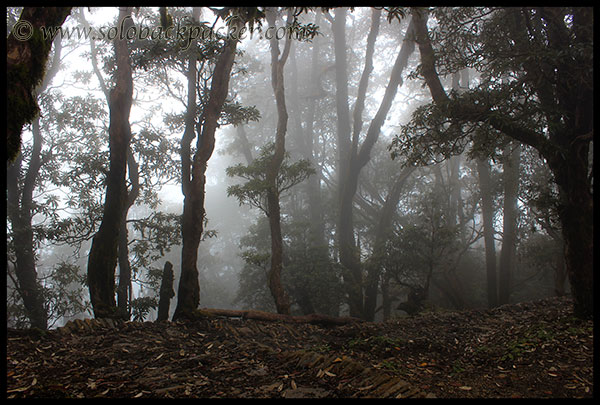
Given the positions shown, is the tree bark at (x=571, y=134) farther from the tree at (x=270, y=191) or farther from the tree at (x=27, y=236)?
the tree at (x=27, y=236)

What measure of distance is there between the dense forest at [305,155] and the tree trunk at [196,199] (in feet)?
0.12

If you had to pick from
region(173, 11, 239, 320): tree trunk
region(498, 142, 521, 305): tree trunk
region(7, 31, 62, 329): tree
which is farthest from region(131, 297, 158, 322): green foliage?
region(498, 142, 521, 305): tree trunk

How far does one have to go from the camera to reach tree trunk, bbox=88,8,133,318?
21.3 feet

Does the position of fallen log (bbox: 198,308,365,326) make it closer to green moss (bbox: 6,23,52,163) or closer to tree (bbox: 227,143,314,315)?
tree (bbox: 227,143,314,315)

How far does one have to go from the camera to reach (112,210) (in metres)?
6.77

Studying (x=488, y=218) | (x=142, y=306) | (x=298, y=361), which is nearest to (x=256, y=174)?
(x=142, y=306)

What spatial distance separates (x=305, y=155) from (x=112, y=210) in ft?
46.1

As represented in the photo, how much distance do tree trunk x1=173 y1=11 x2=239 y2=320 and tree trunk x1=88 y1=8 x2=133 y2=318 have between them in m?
1.26

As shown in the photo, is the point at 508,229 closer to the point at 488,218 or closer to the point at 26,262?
the point at 488,218

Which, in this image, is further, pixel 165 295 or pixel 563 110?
pixel 165 295

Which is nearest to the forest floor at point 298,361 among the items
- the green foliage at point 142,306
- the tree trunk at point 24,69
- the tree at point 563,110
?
the tree at point 563,110

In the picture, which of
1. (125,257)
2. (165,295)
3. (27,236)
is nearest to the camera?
(165,295)

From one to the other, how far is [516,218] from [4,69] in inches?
583
